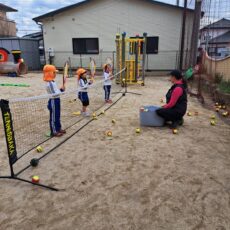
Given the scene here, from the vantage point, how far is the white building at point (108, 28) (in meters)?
18.9

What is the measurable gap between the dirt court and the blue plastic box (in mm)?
497

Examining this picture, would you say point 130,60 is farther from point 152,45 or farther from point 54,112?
point 54,112

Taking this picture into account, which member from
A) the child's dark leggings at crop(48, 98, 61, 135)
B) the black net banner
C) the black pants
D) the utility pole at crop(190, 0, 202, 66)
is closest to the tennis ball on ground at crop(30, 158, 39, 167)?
the black net banner

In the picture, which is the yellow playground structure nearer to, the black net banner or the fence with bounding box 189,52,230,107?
the fence with bounding box 189,52,230,107

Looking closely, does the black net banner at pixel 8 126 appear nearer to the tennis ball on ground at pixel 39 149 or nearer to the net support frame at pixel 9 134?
the net support frame at pixel 9 134

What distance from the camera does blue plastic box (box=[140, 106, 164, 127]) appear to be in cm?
588

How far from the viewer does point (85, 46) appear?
20.3 m

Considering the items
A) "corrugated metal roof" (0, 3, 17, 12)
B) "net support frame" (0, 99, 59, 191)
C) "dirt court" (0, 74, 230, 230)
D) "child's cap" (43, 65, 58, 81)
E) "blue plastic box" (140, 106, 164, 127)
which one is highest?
"corrugated metal roof" (0, 3, 17, 12)

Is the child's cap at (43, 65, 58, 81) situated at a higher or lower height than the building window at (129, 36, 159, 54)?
lower

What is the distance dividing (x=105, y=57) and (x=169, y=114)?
1523cm

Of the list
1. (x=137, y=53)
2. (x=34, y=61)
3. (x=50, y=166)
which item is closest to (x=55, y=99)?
(x=50, y=166)

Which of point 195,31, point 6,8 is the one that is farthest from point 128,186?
point 6,8

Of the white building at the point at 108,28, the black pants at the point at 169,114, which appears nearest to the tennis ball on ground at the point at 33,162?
→ the black pants at the point at 169,114

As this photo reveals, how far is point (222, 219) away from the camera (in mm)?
2746
